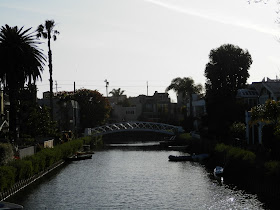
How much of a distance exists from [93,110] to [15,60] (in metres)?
76.2

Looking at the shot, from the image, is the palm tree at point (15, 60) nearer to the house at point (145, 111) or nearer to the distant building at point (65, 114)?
the distant building at point (65, 114)

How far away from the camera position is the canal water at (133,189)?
50000mm

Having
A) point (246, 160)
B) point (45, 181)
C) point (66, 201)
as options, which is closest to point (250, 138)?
point (246, 160)

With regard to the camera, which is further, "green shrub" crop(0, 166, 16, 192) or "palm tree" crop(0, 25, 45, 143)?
"palm tree" crop(0, 25, 45, 143)

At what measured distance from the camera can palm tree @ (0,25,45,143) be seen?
78938mm

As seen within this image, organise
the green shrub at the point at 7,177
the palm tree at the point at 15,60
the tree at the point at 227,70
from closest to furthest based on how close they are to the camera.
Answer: the green shrub at the point at 7,177
the palm tree at the point at 15,60
the tree at the point at 227,70

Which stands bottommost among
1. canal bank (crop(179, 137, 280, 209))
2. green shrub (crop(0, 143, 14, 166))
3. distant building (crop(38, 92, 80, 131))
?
canal bank (crop(179, 137, 280, 209))

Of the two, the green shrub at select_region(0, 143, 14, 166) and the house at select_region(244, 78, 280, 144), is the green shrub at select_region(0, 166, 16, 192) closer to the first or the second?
the green shrub at select_region(0, 143, 14, 166)

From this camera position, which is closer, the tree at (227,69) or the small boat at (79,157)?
the small boat at (79,157)

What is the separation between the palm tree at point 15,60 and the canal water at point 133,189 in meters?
13.8

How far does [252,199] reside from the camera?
5025 cm

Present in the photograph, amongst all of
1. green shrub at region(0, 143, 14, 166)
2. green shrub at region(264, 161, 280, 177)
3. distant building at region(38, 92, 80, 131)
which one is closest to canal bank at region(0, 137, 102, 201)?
green shrub at region(0, 143, 14, 166)

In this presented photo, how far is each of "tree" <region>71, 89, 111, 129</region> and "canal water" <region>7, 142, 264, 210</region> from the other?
224 ft

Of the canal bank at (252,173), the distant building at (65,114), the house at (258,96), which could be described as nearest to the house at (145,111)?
the distant building at (65,114)
